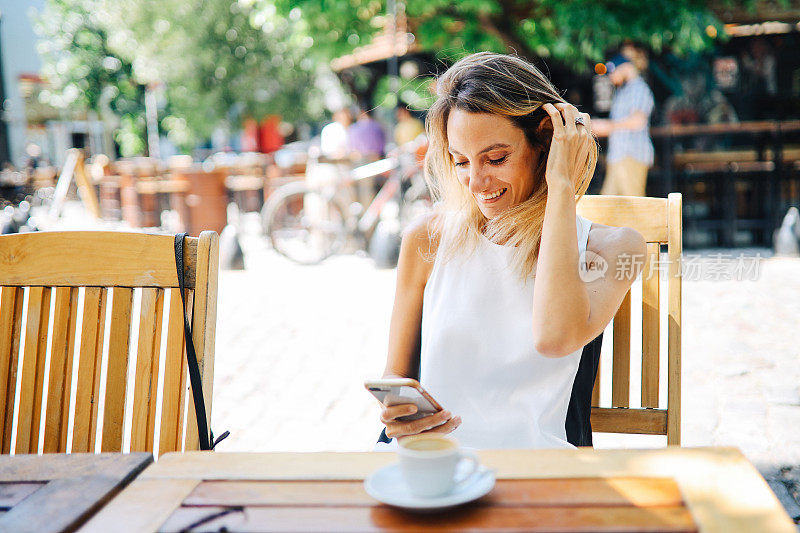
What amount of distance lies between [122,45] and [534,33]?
12.7 metres

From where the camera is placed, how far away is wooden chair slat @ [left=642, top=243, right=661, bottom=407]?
6.02 feet

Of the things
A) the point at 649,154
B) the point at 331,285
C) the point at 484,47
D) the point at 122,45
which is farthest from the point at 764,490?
the point at 122,45

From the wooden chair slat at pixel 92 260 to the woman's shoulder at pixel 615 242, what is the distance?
0.97m

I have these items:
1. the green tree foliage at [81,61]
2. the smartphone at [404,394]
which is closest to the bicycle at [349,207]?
the smartphone at [404,394]

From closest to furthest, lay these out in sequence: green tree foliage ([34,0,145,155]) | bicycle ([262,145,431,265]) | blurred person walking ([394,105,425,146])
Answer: bicycle ([262,145,431,265]), blurred person walking ([394,105,425,146]), green tree foliage ([34,0,145,155])

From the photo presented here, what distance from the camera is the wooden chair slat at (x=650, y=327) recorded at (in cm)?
183

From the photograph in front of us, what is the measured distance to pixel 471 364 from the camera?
1.79m

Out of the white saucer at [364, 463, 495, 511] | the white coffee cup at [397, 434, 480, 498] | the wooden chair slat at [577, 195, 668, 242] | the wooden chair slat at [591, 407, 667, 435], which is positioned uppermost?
the wooden chair slat at [577, 195, 668, 242]

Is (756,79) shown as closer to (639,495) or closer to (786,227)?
(786,227)

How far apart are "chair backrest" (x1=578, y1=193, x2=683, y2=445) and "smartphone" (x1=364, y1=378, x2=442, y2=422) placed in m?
0.54

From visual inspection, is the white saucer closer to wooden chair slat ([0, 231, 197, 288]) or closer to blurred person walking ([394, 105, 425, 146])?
wooden chair slat ([0, 231, 197, 288])

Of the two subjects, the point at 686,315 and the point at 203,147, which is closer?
the point at 686,315

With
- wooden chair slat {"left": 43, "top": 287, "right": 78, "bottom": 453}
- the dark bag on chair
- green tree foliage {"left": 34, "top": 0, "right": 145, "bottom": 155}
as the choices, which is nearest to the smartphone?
the dark bag on chair

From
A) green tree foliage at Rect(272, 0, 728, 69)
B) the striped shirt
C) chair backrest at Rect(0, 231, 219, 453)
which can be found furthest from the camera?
green tree foliage at Rect(272, 0, 728, 69)
